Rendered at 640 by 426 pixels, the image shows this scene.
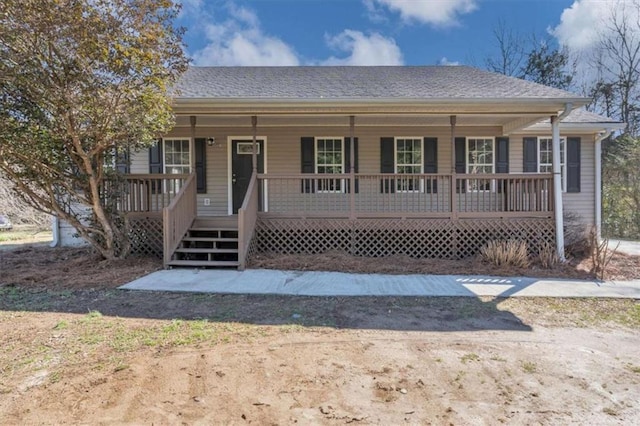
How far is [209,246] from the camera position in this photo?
7.63 meters

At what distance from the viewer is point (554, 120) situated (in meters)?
7.41

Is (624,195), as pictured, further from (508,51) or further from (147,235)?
(147,235)

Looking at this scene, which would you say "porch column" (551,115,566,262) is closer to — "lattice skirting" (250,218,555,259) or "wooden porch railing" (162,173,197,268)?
"lattice skirting" (250,218,555,259)

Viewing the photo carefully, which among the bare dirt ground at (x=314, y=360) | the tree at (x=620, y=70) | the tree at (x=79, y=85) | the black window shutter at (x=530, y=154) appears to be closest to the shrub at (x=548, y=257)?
the bare dirt ground at (x=314, y=360)

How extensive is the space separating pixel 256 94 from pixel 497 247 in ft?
18.5

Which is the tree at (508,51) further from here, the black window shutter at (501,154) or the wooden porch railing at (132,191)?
the wooden porch railing at (132,191)

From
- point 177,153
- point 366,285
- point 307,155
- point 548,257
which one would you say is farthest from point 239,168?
point 548,257

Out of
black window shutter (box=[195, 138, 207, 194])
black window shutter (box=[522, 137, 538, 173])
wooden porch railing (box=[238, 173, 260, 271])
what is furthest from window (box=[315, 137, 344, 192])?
black window shutter (box=[522, 137, 538, 173])

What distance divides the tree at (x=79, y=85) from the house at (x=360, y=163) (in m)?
1.07

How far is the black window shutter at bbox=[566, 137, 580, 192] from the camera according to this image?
970cm

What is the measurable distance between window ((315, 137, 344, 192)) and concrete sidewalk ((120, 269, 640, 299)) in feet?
12.2

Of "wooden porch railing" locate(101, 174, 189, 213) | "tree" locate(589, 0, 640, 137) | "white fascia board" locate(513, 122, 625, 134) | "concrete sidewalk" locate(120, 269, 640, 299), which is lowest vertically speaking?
"concrete sidewalk" locate(120, 269, 640, 299)

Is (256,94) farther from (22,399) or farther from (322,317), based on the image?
(22,399)

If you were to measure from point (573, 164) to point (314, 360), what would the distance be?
32.1ft
